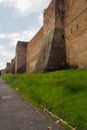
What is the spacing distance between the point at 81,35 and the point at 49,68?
3.86 metres

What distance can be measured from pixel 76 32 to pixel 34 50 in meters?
16.1

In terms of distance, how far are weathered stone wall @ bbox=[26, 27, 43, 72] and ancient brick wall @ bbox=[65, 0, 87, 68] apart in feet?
30.4

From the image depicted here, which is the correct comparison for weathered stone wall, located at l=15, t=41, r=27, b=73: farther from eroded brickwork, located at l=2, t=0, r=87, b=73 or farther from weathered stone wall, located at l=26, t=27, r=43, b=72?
eroded brickwork, located at l=2, t=0, r=87, b=73

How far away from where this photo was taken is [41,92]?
11359mm

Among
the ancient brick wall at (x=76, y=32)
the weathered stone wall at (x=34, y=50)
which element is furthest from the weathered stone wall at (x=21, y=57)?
the ancient brick wall at (x=76, y=32)

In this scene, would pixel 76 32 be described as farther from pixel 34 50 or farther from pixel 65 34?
pixel 34 50

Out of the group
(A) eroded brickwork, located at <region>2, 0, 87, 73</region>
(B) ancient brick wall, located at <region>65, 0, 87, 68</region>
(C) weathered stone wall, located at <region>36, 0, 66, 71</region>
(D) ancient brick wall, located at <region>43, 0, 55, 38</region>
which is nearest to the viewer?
(B) ancient brick wall, located at <region>65, 0, 87, 68</region>

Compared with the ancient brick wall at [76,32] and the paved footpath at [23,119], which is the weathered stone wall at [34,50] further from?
the paved footpath at [23,119]

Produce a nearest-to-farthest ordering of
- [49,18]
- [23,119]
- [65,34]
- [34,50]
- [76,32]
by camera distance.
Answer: [23,119]
[76,32]
[65,34]
[49,18]
[34,50]

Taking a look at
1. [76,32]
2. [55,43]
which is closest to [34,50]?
[55,43]

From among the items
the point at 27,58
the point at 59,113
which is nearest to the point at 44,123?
the point at 59,113

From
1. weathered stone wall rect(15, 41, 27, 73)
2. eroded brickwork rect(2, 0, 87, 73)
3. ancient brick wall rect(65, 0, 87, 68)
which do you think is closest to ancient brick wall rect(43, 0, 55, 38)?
eroded brickwork rect(2, 0, 87, 73)

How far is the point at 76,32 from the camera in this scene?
1905 cm

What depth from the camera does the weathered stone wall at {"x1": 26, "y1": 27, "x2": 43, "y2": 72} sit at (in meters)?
31.0
